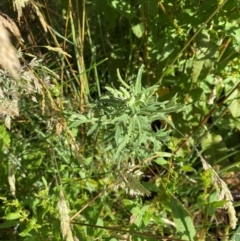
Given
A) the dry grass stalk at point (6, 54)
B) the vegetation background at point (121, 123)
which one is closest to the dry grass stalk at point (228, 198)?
the vegetation background at point (121, 123)

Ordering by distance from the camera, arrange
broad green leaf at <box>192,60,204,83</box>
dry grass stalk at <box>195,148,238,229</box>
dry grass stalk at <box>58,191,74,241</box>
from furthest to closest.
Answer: broad green leaf at <box>192,60,204,83</box>
dry grass stalk at <box>195,148,238,229</box>
dry grass stalk at <box>58,191,74,241</box>

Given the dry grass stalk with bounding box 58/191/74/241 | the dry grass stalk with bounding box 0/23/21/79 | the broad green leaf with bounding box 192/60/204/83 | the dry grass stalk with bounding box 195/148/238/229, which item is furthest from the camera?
the broad green leaf with bounding box 192/60/204/83

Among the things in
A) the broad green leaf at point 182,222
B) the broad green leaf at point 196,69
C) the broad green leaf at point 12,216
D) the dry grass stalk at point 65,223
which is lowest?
the broad green leaf at point 182,222

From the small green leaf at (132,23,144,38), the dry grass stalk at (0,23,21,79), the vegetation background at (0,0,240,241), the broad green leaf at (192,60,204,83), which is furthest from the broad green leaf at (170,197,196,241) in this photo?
the dry grass stalk at (0,23,21,79)

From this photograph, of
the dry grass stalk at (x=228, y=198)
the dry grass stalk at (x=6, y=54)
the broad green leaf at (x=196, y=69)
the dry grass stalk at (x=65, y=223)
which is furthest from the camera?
the broad green leaf at (x=196, y=69)

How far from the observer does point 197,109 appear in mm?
1735

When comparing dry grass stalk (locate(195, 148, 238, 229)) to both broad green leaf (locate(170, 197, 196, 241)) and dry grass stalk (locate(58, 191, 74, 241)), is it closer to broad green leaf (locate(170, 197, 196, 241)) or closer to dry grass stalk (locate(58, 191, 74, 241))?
broad green leaf (locate(170, 197, 196, 241))

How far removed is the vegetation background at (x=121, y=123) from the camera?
3.89ft

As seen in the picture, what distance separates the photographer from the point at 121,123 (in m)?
1.12

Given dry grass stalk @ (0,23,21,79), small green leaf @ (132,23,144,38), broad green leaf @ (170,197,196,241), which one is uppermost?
dry grass stalk @ (0,23,21,79)

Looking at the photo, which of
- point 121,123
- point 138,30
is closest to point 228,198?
point 121,123

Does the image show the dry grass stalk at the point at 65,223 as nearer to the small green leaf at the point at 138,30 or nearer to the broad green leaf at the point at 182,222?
the broad green leaf at the point at 182,222

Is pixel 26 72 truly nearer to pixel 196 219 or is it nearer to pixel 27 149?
pixel 27 149

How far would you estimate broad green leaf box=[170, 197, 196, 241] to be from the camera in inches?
50.2
